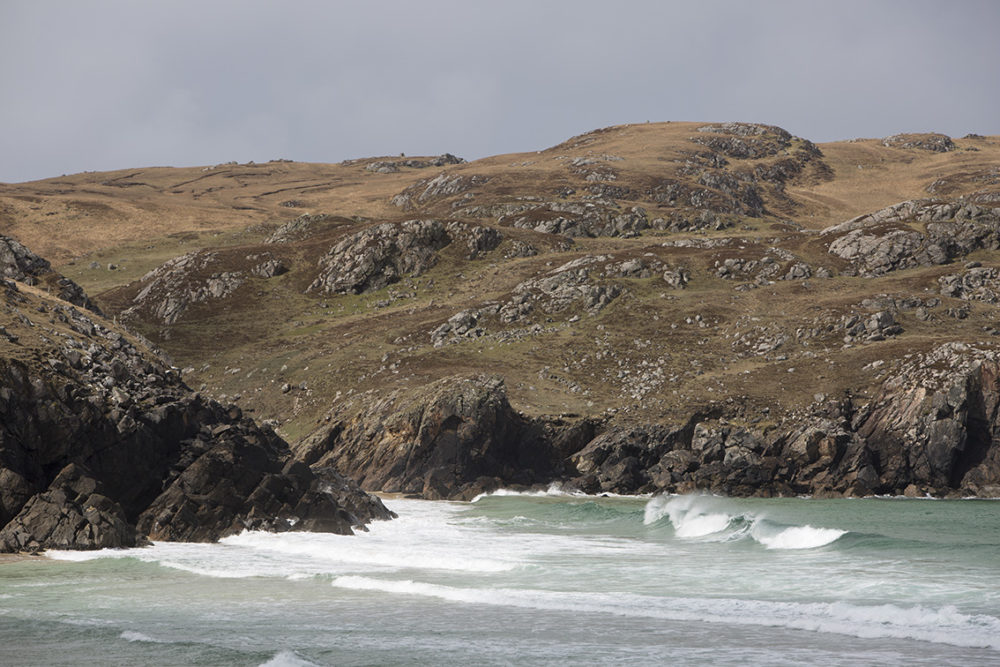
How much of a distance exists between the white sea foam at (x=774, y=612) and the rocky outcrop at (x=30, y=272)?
37.1 m

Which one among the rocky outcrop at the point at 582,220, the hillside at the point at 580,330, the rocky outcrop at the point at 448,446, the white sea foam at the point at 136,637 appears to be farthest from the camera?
the rocky outcrop at the point at 582,220

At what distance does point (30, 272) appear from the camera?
53219 mm

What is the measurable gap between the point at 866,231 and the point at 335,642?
9117cm

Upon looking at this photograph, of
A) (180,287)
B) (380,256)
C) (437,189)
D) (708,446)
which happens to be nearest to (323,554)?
(708,446)

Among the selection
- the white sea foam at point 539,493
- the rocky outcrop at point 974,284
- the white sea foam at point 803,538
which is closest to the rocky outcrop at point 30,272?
the white sea foam at point 539,493

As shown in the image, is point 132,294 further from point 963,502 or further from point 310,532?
point 963,502

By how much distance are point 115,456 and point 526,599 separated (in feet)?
64.2

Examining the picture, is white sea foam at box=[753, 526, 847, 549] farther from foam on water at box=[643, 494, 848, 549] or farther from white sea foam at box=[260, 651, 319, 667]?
white sea foam at box=[260, 651, 319, 667]

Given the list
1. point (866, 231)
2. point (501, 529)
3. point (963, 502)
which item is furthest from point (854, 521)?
point (866, 231)

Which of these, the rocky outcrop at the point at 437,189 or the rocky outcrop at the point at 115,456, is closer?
the rocky outcrop at the point at 115,456

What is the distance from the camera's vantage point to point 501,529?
42812mm

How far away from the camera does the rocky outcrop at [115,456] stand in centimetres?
3142

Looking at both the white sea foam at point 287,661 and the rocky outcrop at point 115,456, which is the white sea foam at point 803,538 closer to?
the rocky outcrop at point 115,456

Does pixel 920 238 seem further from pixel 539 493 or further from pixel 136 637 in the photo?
pixel 136 637
